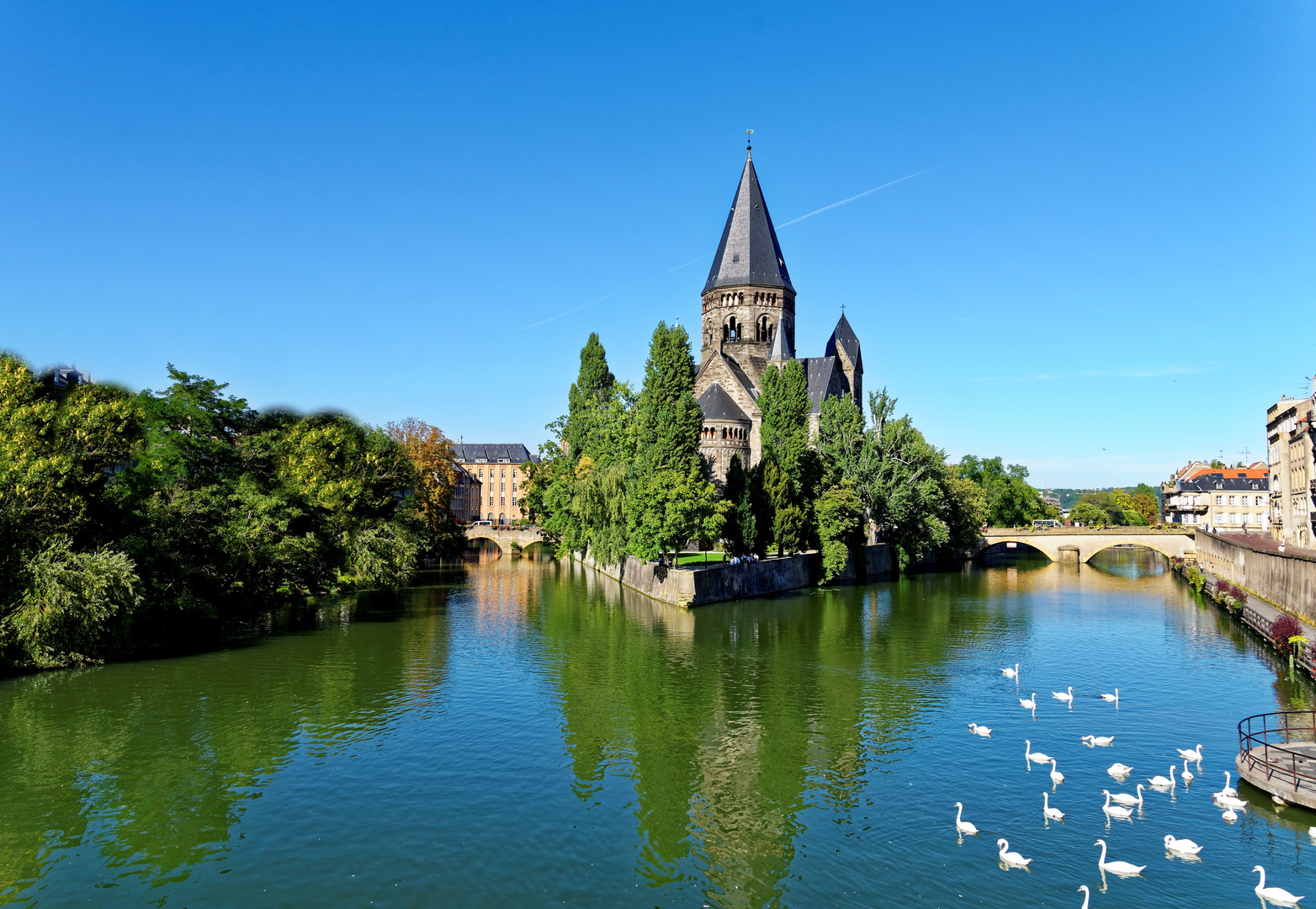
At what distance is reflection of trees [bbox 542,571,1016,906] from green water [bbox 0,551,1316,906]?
12cm

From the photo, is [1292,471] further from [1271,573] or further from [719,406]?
[719,406]

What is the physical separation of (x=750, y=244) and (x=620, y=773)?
7675 cm

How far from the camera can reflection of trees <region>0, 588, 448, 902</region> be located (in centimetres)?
1830

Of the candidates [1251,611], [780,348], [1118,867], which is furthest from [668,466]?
[780,348]

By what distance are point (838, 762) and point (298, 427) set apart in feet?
145

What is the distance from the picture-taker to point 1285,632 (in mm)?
37094

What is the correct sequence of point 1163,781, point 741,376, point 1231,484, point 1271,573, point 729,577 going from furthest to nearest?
1. point 1231,484
2. point 741,376
3. point 729,577
4. point 1271,573
5. point 1163,781

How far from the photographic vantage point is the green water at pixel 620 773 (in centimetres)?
1670

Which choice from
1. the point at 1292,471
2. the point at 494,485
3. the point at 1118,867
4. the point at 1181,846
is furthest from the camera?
A: the point at 494,485

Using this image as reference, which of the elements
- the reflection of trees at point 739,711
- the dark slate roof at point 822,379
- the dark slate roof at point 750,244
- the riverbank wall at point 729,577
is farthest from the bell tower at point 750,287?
the reflection of trees at point 739,711

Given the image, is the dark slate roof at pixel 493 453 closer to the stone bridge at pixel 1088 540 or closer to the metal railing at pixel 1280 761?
the stone bridge at pixel 1088 540

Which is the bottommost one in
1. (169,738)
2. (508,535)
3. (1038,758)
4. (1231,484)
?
(1038,758)

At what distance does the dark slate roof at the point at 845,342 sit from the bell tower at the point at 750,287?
1341 cm

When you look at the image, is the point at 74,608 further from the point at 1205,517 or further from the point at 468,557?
the point at 1205,517
